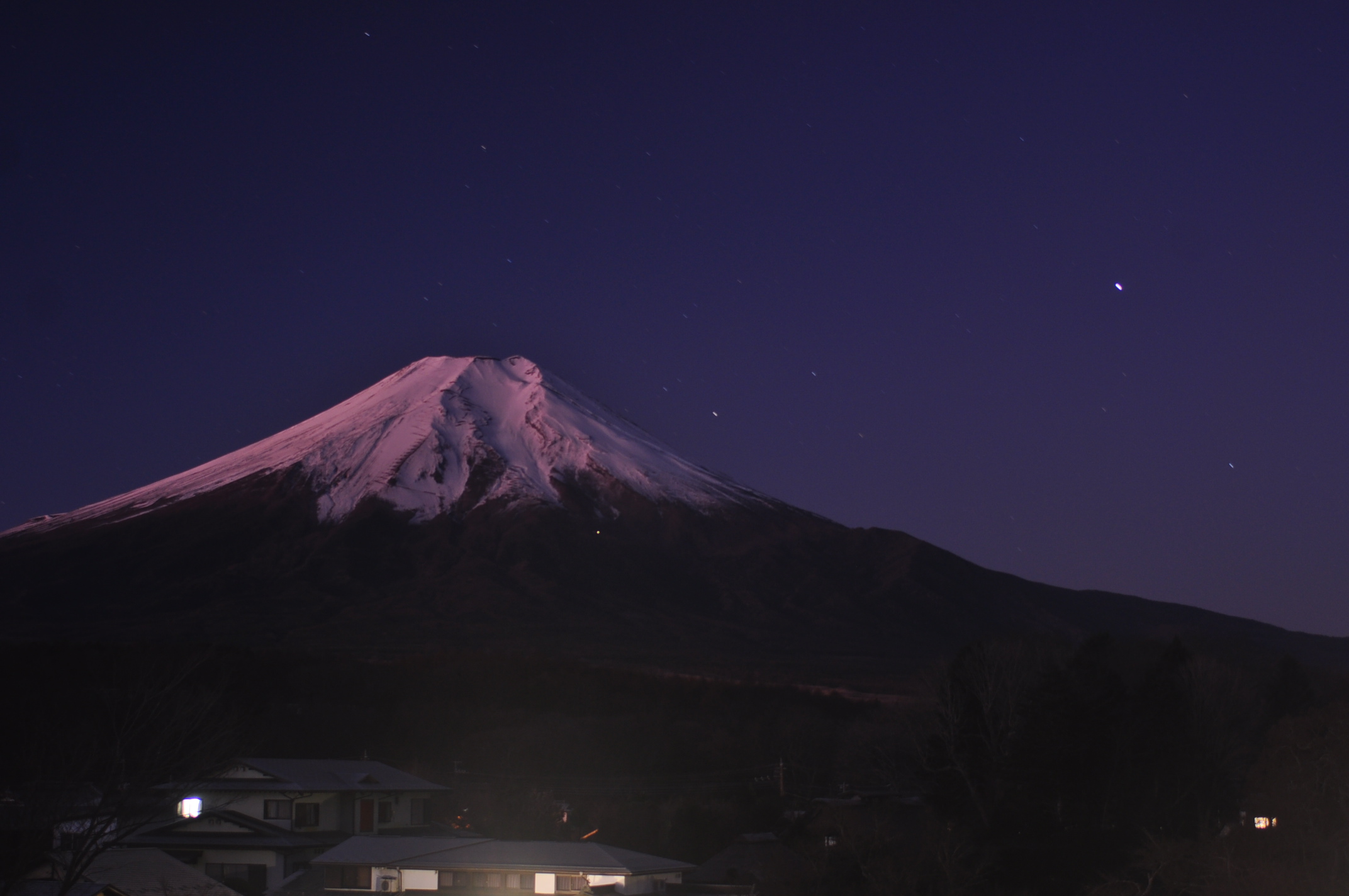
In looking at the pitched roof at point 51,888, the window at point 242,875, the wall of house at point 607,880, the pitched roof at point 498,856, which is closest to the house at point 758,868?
the pitched roof at point 498,856

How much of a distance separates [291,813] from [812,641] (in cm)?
7161

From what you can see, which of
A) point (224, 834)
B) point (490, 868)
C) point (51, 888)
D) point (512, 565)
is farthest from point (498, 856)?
point (512, 565)

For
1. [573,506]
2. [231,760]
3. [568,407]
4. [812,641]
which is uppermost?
[568,407]

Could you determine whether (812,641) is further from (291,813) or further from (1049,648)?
(291,813)

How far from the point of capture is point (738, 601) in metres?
112

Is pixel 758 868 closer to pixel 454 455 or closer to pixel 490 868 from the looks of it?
pixel 490 868

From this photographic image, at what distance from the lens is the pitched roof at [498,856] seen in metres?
26.8

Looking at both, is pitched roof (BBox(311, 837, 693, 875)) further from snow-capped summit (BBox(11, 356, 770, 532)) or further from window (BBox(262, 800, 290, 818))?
snow-capped summit (BBox(11, 356, 770, 532))

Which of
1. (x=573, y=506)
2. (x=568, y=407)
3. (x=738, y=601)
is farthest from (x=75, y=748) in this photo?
(x=568, y=407)

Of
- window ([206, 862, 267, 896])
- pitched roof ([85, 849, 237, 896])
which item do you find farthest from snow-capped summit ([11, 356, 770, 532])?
pitched roof ([85, 849, 237, 896])

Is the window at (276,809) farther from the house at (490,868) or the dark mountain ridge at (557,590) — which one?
the dark mountain ridge at (557,590)

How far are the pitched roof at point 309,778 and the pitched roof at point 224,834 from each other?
0.79 m

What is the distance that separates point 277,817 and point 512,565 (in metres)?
78.4

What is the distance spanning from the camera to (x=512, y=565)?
367ft
